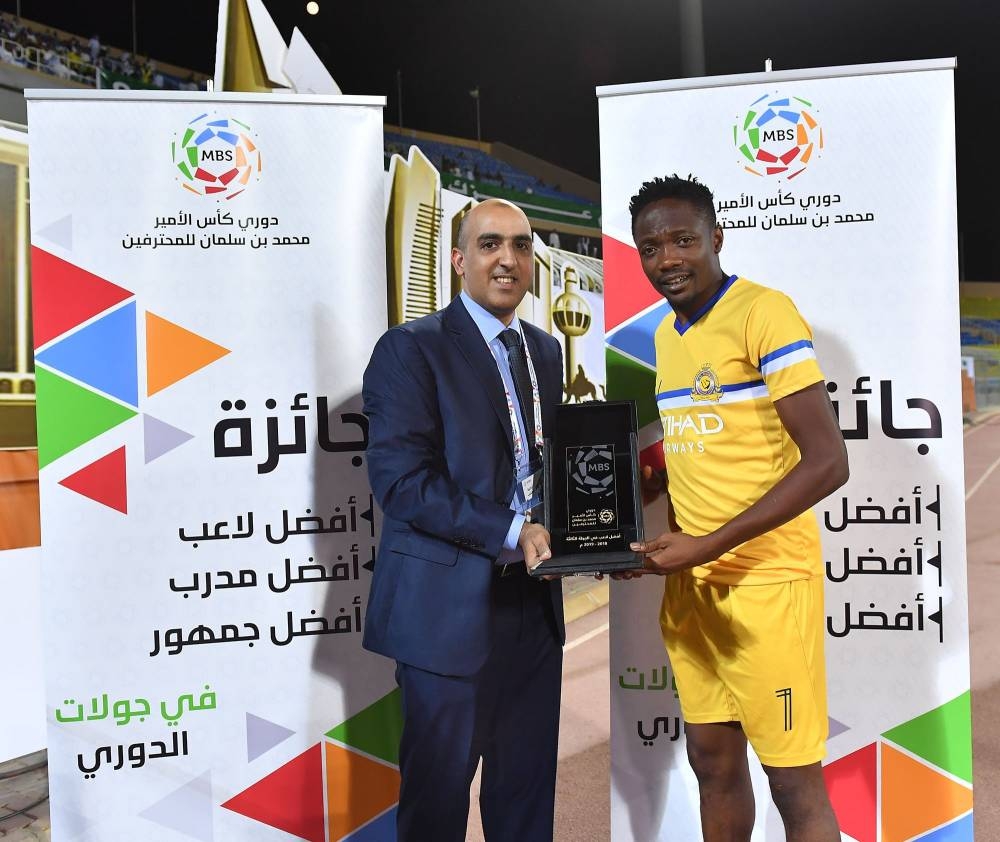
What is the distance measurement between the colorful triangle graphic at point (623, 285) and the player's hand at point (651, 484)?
0.47m

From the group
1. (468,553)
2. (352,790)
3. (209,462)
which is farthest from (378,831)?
(209,462)

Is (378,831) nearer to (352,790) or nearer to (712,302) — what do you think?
(352,790)

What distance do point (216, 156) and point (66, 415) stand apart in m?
0.89

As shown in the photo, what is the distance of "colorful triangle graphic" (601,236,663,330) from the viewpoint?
236cm

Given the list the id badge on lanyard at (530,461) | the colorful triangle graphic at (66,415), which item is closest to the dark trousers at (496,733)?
the id badge on lanyard at (530,461)

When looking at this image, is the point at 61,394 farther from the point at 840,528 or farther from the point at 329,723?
the point at 840,528

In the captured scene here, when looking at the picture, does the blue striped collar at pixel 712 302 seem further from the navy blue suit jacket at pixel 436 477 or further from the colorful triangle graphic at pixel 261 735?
the colorful triangle graphic at pixel 261 735

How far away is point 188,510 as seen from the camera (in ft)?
7.70

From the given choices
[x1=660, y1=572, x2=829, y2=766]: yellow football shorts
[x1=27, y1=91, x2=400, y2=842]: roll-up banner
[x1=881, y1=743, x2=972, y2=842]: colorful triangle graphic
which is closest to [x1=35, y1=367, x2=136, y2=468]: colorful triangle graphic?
[x1=27, y1=91, x2=400, y2=842]: roll-up banner

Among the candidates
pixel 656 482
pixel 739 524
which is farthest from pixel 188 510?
pixel 739 524

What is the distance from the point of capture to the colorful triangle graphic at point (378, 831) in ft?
8.03

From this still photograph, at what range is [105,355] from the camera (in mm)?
2287

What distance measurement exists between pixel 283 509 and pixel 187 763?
0.83 metres

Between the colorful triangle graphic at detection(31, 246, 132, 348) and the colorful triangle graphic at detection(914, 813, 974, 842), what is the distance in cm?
293
